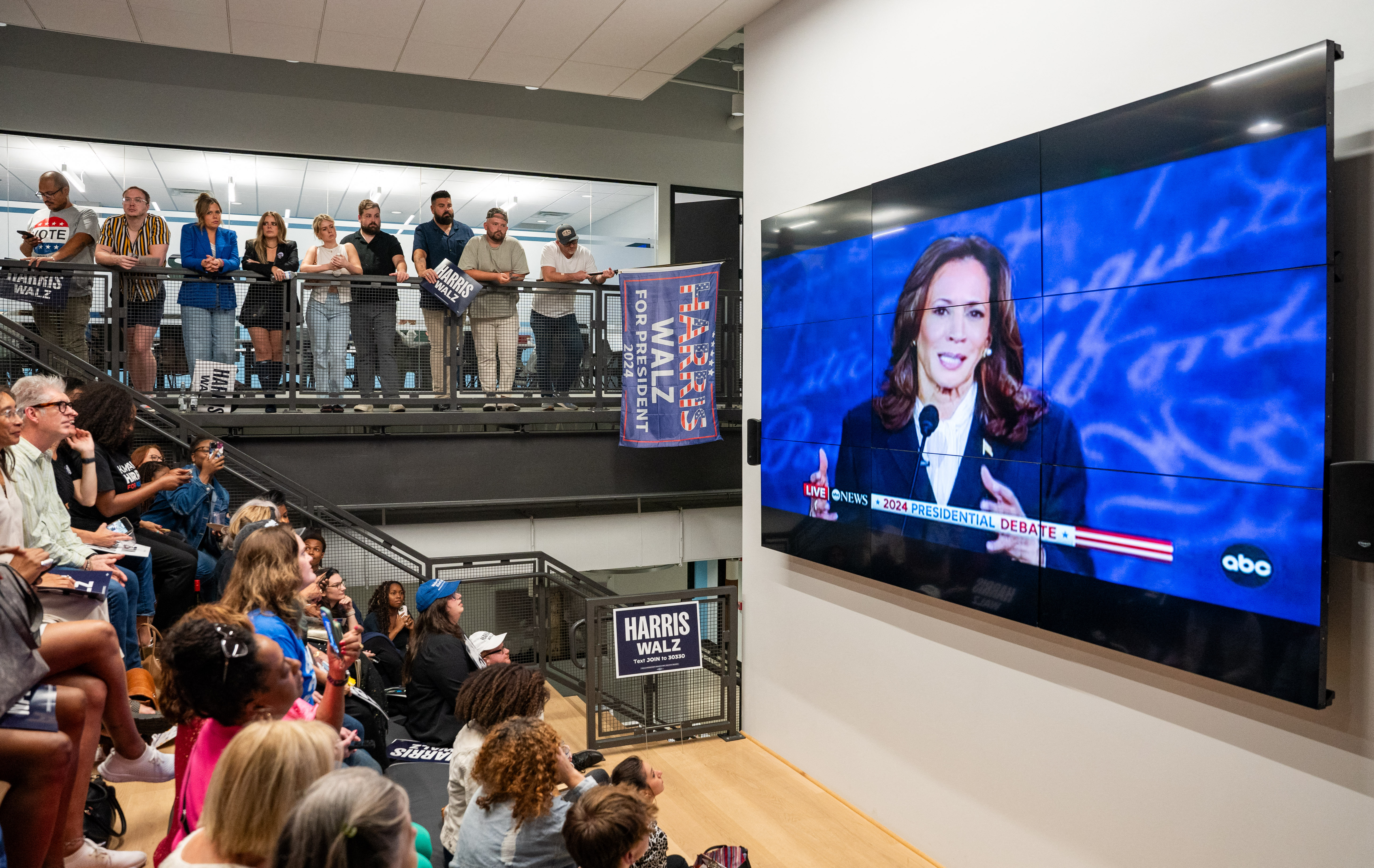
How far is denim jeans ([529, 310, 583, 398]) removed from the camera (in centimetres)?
820

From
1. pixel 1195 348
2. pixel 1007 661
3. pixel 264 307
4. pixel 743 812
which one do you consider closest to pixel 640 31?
pixel 264 307

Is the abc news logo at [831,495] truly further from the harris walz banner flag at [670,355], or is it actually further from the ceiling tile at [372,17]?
the ceiling tile at [372,17]

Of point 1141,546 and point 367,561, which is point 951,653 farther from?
point 367,561

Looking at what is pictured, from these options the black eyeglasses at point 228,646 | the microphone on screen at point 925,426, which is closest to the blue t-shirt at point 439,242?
the microphone on screen at point 925,426

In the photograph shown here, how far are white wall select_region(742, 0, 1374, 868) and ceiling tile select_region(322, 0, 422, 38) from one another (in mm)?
2423

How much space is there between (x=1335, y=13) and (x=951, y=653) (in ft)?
→ 10.1

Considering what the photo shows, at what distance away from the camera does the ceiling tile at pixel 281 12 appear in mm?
6340

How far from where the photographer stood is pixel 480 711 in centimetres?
368

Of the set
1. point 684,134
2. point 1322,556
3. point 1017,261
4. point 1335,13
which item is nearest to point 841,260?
point 1017,261

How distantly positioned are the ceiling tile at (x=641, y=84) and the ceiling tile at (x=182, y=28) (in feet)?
10.2

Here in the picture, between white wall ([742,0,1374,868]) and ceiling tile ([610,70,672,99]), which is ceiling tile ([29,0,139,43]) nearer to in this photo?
ceiling tile ([610,70,672,99])

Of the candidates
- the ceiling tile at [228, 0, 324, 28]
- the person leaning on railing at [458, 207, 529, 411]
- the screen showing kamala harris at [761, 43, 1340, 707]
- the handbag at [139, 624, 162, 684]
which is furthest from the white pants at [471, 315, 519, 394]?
the screen showing kamala harris at [761, 43, 1340, 707]

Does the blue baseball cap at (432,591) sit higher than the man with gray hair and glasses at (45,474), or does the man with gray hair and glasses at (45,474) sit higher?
the man with gray hair and glasses at (45,474)

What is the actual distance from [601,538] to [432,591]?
134 inches
